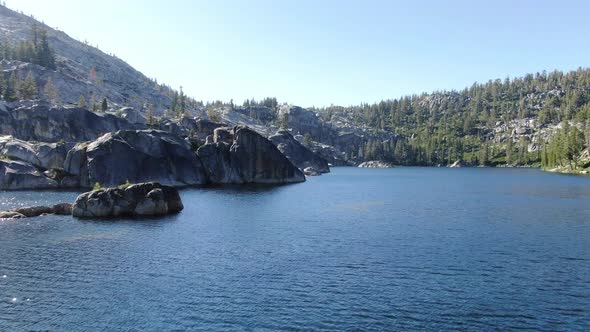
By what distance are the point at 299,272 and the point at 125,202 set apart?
52484 mm

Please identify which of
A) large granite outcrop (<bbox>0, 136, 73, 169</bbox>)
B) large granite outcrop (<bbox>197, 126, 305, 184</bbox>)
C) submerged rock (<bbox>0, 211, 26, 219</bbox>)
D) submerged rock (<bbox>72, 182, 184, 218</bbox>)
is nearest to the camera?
submerged rock (<bbox>0, 211, 26, 219</bbox>)

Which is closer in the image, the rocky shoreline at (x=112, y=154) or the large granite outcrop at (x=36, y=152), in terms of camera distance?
the rocky shoreline at (x=112, y=154)

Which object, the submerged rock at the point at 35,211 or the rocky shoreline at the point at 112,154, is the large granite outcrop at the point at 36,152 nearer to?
the rocky shoreline at the point at 112,154

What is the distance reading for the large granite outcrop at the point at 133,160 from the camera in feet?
443

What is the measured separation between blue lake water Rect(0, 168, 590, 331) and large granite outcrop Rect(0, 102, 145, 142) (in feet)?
338

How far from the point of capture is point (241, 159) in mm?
175000

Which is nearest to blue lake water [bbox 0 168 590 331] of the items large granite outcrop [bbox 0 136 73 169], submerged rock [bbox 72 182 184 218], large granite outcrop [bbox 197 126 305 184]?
submerged rock [bbox 72 182 184 218]

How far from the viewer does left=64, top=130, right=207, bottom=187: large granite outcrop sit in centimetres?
13500

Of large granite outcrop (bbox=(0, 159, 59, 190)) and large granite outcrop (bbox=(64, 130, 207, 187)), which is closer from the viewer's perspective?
large granite outcrop (bbox=(0, 159, 59, 190))

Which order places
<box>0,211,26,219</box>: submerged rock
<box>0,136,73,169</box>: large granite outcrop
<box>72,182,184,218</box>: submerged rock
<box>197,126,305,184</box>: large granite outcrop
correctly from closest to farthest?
<box>0,211,26,219</box>: submerged rock
<box>72,182,184,218</box>: submerged rock
<box>0,136,73,169</box>: large granite outcrop
<box>197,126,305,184</box>: large granite outcrop

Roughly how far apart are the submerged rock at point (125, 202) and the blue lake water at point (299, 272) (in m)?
4.99

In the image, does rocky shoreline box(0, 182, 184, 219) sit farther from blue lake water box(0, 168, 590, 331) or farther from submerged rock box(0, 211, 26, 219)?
blue lake water box(0, 168, 590, 331)

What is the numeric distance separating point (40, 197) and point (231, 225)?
60.4 metres

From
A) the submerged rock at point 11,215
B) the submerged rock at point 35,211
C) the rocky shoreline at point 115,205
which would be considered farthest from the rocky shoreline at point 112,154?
the submerged rock at point 11,215
